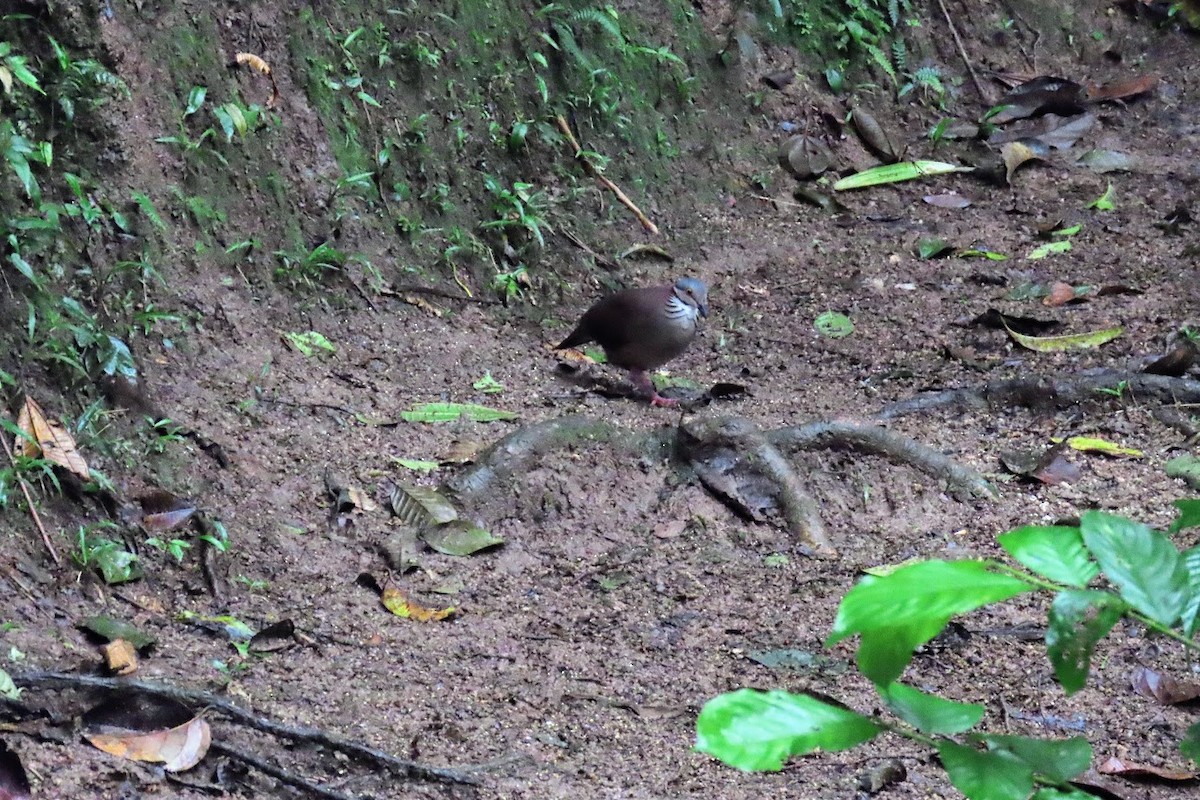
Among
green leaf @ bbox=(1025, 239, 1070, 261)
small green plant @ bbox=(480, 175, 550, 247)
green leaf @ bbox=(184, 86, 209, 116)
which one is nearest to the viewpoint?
green leaf @ bbox=(184, 86, 209, 116)

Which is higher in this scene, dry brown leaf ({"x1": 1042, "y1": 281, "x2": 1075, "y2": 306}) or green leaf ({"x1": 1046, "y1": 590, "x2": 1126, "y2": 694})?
green leaf ({"x1": 1046, "y1": 590, "x2": 1126, "y2": 694})

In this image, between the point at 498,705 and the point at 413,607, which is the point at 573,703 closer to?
the point at 498,705

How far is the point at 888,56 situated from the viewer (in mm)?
8398

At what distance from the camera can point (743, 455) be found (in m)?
4.36

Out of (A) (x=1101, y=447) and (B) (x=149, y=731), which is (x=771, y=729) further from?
(A) (x=1101, y=447)

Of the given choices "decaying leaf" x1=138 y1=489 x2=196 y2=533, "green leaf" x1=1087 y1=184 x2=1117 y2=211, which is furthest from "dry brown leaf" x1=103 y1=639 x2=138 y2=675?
"green leaf" x1=1087 y1=184 x2=1117 y2=211

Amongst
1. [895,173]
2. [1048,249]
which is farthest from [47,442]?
[895,173]

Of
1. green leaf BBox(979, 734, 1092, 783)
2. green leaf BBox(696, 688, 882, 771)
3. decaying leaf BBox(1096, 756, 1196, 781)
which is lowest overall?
decaying leaf BBox(1096, 756, 1196, 781)

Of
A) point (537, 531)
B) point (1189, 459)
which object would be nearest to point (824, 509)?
point (537, 531)

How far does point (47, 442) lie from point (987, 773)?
10.4ft

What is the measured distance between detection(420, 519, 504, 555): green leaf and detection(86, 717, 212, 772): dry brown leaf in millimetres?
1447

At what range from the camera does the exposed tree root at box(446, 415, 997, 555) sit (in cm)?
421

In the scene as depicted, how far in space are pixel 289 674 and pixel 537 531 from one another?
1326 millimetres

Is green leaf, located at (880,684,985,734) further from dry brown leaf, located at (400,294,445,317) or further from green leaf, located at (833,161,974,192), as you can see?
green leaf, located at (833,161,974,192)
